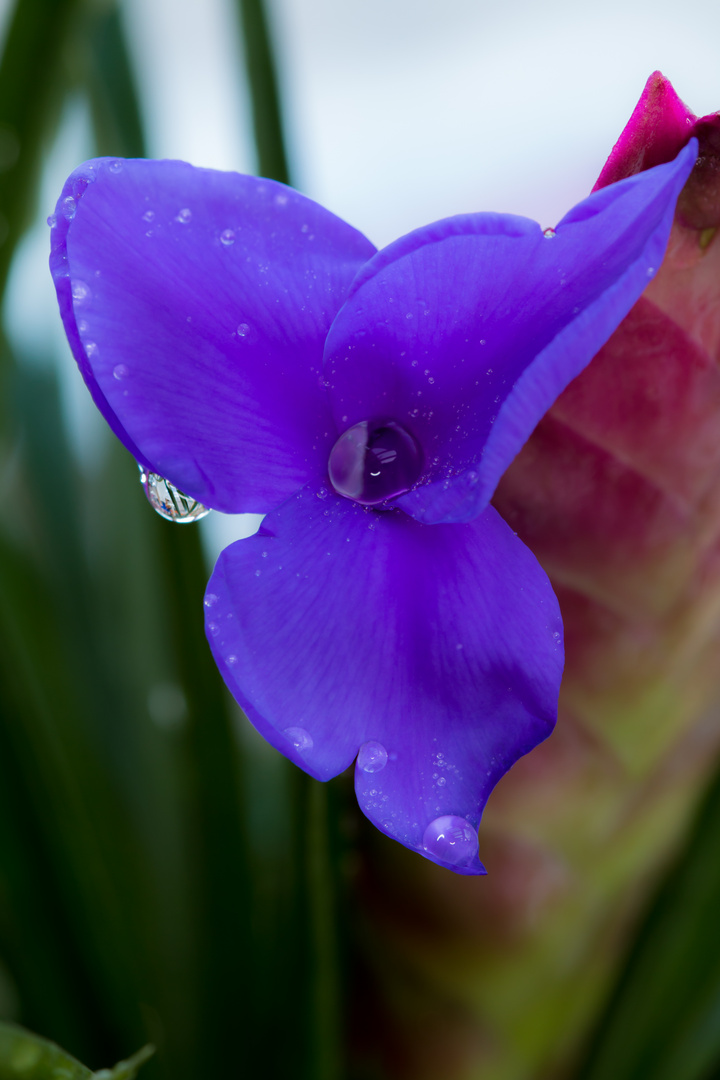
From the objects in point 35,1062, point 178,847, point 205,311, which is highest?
point 205,311

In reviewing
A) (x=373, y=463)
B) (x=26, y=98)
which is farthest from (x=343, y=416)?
(x=26, y=98)

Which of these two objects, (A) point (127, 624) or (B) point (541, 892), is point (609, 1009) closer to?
(B) point (541, 892)

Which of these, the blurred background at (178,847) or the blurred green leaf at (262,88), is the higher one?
the blurred green leaf at (262,88)

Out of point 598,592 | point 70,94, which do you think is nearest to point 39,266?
point 70,94

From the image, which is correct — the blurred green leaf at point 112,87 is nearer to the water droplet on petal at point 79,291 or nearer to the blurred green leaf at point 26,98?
the blurred green leaf at point 26,98

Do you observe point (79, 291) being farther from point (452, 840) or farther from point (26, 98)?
point (26, 98)

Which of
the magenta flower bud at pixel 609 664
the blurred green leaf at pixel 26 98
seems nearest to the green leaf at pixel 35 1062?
the magenta flower bud at pixel 609 664

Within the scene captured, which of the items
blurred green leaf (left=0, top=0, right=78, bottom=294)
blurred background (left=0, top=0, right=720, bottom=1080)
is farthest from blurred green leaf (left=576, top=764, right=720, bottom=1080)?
blurred green leaf (left=0, top=0, right=78, bottom=294)
